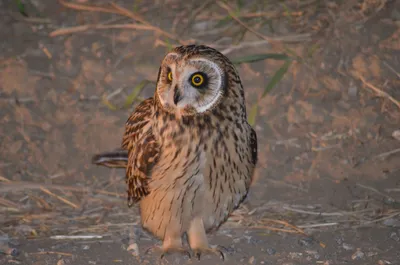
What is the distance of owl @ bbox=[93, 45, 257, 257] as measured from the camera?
12.0 feet

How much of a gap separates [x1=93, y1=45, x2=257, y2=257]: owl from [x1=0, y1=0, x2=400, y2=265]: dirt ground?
206 millimetres

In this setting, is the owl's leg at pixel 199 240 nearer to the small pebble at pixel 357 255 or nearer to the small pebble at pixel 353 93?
the small pebble at pixel 357 255

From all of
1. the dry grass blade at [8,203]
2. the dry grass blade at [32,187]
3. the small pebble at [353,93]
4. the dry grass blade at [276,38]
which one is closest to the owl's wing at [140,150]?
the dry grass blade at [32,187]

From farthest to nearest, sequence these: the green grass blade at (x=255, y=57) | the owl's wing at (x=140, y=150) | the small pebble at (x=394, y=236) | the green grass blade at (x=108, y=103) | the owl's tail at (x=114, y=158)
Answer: the green grass blade at (x=108, y=103), the green grass blade at (x=255, y=57), the owl's tail at (x=114, y=158), the small pebble at (x=394, y=236), the owl's wing at (x=140, y=150)

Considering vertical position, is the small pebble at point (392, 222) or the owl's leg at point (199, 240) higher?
the small pebble at point (392, 222)

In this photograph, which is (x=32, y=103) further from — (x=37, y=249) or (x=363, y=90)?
(x=363, y=90)

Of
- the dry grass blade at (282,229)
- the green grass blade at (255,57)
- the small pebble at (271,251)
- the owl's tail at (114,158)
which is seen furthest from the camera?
the green grass blade at (255,57)

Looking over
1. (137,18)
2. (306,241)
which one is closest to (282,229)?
(306,241)

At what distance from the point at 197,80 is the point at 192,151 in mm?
382

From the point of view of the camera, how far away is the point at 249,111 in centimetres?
527

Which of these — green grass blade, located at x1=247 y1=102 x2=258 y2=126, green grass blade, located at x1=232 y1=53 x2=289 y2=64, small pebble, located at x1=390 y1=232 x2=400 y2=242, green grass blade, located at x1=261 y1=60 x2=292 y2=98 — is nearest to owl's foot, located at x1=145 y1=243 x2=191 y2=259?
small pebble, located at x1=390 y1=232 x2=400 y2=242

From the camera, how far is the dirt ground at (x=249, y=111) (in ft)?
14.2

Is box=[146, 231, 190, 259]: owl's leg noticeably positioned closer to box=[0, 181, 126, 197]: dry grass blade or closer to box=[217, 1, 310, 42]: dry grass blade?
box=[0, 181, 126, 197]: dry grass blade

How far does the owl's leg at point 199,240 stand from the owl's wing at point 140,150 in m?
0.33
